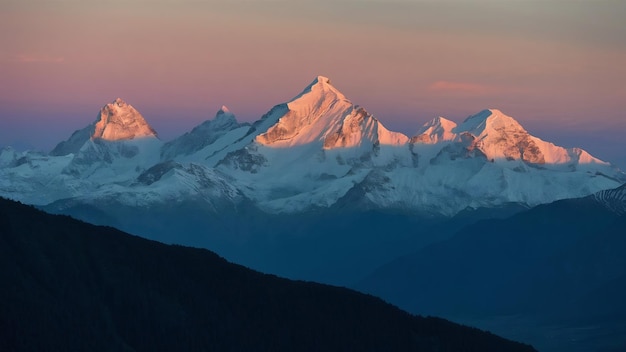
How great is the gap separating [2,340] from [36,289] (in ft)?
49.6

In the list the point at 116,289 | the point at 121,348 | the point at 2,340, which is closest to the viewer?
the point at 2,340

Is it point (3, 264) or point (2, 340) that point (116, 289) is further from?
point (2, 340)

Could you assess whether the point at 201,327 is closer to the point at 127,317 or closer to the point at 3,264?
the point at 127,317

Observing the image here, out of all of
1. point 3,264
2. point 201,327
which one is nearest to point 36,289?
point 3,264

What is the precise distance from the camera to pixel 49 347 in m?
179

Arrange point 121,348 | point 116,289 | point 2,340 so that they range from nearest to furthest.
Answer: point 2,340, point 121,348, point 116,289

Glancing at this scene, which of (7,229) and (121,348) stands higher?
(7,229)

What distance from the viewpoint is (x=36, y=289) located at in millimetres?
189625

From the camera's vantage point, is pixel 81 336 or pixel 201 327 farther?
pixel 201 327

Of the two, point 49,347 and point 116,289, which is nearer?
point 49,347

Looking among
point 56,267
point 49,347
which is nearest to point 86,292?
point 56,267

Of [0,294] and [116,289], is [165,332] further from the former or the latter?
[0,294]

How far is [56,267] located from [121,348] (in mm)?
14259

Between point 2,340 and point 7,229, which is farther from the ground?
point 7,229
